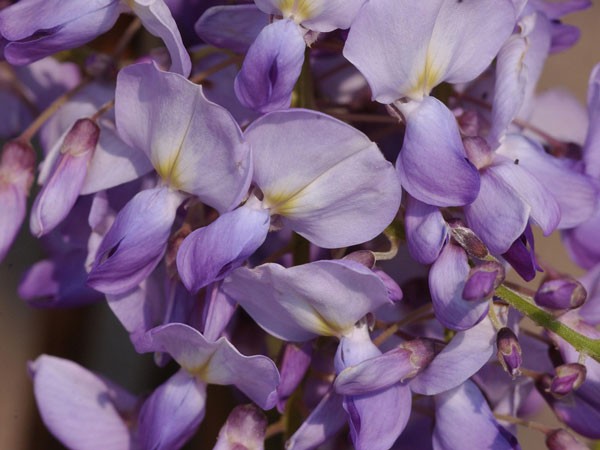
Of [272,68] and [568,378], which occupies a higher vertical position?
[272,68]

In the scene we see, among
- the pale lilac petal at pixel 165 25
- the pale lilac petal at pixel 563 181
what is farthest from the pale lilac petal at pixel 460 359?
the pale lilac petal at pixel 165 25

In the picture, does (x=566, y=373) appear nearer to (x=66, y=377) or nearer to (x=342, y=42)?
(x=342, y=42)

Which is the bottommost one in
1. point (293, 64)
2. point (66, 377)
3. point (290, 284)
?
point (66, 377)

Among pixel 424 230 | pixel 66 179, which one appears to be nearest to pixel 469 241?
pixel 424 230

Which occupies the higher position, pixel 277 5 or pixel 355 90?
pixel 277 5

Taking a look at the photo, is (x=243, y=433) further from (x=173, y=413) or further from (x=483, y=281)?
(x=483, y=281)

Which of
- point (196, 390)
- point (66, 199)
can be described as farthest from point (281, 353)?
point (66, 199)
